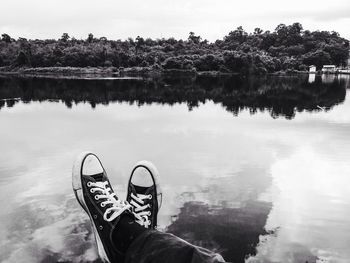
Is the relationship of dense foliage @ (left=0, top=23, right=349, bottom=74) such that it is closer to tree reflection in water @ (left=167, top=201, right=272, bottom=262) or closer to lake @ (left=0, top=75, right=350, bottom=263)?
lake @ (left=0, top=75, right=350, bottom=263)

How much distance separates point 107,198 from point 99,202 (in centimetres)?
9

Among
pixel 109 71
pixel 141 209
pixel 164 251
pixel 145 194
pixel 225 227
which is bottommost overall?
pixel 225 227

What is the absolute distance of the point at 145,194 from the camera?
3.65 metres

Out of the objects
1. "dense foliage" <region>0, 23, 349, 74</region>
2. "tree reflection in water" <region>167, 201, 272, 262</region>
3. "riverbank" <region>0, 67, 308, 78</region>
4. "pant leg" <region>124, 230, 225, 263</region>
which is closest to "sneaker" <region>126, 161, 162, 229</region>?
"tree reflection in water" <region>167, 201, 272, 262</region>

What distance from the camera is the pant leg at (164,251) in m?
2.03

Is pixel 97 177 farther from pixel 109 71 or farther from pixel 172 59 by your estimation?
pixel 109 71

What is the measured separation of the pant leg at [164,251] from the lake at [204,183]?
1140mm

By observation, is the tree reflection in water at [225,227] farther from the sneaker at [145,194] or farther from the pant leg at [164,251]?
the pant leg at [164,251]

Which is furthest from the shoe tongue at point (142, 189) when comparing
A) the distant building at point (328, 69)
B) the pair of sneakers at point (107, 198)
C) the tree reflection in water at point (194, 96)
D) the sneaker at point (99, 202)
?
the distant building at point (328, 69)

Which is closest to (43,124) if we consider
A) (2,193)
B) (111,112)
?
(111,112)

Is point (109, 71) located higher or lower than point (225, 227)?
higher

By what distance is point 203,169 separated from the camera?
6.26m

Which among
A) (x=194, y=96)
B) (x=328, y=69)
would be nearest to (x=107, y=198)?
(x=194, y=96)

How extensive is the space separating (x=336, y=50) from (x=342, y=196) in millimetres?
92367
